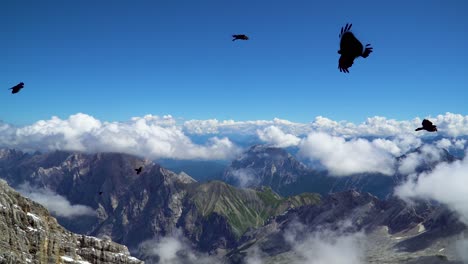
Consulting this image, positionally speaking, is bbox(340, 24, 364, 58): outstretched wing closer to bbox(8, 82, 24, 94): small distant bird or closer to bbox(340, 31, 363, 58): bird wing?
bbox(340, 31, 363, 58): bird wing

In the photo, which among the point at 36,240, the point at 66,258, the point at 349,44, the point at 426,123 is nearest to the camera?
the point at 349,44

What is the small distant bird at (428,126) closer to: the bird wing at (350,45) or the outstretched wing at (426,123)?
the outstretched wing at (426,123)

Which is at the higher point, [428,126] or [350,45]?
[350,45]

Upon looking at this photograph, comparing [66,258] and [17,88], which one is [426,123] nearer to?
[17,88]

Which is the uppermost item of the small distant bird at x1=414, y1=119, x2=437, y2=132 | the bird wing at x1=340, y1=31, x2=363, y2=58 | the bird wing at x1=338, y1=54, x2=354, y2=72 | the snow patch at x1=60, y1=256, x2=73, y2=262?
the bird wing at x1=340, y1=31, x2=363, y2=58

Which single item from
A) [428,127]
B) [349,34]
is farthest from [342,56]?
[428,127]

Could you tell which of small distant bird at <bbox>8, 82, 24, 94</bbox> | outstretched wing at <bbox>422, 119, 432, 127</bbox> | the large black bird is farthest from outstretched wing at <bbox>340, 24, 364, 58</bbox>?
small distant bird at <bbox>8, 82, 24, 94</bbox>

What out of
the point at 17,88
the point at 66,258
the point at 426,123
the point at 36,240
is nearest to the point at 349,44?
the point at 426,123

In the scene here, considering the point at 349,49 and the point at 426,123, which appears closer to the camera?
the point at 349,49
